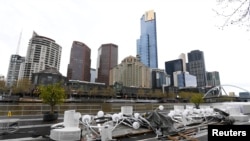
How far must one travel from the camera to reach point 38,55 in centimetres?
13475

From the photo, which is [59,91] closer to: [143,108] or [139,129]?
[139,129]

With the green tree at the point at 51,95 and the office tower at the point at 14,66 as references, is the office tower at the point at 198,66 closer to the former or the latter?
the office tower at the point at 14,66

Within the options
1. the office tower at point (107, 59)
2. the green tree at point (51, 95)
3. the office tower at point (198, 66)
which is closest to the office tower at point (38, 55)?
the office tower at point (107, 59)

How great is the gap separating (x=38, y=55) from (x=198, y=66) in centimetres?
15805

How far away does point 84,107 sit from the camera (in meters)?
17.3

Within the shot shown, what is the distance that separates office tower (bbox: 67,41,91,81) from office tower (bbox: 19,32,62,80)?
18349 millimetres

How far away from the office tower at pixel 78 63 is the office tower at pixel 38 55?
18.3 meters

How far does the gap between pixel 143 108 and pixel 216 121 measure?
37.1ft

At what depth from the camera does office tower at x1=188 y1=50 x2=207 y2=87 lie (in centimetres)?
18150

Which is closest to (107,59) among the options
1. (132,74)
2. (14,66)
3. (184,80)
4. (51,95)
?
(132,74)

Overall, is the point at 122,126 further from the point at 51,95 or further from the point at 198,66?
the point at 198,66

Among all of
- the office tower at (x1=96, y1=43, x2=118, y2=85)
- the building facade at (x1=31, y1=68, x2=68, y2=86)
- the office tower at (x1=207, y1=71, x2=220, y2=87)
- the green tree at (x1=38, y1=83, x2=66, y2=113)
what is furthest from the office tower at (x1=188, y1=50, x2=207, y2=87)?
the green tree at (x1=38, y1=83, x2=66, y2=113)

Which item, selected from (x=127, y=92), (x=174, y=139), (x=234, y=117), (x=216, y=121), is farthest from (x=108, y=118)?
(x=127, y=92)

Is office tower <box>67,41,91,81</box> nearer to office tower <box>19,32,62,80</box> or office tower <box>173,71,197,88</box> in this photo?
office tower <box>19,32,62,80</box>
